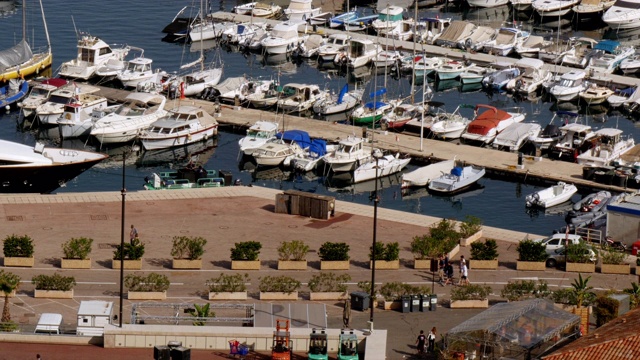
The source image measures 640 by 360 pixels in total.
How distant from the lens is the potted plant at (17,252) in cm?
7375

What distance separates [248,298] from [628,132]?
165 ft

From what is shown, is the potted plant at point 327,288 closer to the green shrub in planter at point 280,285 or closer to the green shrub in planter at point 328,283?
the green shrub in planter at point 328,283

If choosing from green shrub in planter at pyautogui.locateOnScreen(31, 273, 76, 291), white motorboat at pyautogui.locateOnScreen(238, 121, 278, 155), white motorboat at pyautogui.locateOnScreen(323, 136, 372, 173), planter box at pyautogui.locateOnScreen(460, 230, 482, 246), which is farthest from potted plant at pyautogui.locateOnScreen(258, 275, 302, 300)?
white motorboat at pyautogui.locateOnScreen(238, 121, 278, 155)

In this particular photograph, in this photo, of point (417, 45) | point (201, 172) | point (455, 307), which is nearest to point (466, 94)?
point (417, 45)

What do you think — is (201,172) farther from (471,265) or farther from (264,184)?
(471,265)

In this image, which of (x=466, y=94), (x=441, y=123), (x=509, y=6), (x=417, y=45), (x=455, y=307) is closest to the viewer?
(x=455, y=307)

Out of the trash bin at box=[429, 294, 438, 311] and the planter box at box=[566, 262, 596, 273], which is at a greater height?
the trash bin at box=[429, 294, 438, 311]

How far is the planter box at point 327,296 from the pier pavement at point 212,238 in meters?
0.49

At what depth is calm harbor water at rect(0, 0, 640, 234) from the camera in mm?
97250

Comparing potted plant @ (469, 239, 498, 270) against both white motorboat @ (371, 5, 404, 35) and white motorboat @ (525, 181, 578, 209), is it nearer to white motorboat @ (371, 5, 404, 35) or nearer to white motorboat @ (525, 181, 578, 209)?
white motorboat @ (525, 181, 578, 209)

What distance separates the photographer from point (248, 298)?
70438mm

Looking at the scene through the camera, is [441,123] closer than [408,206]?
No

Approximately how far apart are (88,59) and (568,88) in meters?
39.3

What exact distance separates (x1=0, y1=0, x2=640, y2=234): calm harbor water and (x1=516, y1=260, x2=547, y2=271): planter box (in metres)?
16.7
